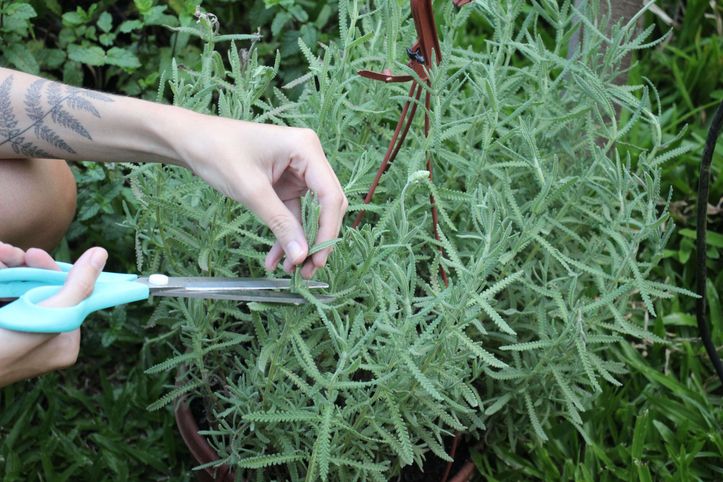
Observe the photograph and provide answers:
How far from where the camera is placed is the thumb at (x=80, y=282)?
1.13 m

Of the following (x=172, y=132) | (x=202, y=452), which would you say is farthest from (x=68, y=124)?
(x=202, y=452)

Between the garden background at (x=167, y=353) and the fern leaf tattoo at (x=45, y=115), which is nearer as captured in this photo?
the fern leaf tattoo at (x=45, y=115)

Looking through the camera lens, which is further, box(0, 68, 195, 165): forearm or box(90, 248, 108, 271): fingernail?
box(0, 68, 195, 165): forearm

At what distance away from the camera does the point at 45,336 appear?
114cm

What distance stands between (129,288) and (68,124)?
0.37 metres

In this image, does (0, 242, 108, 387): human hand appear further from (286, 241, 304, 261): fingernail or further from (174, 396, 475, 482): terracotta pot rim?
(174, 396, 475, 482): terracotta pot rim

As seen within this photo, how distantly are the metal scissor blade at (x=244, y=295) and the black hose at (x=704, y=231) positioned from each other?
0.89 m

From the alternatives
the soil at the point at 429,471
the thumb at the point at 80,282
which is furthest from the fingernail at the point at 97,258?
the soil at the point at 429,471

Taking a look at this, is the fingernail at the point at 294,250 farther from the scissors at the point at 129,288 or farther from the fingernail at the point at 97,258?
the fingernail at the point at 97,258

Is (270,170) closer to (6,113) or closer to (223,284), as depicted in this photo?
(223,284)

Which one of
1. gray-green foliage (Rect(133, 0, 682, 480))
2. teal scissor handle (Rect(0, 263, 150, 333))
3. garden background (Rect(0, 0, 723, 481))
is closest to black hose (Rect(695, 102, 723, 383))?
garden background (Rect(0, 0, 723, 481))

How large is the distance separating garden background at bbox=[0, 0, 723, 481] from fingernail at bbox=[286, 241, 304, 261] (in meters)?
0.51

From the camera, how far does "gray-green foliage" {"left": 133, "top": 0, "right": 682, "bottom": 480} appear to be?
1.29 meters

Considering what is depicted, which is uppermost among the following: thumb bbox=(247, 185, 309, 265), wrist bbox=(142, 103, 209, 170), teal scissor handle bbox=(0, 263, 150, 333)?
wrist bbox=(142, 103, 209, 170)
